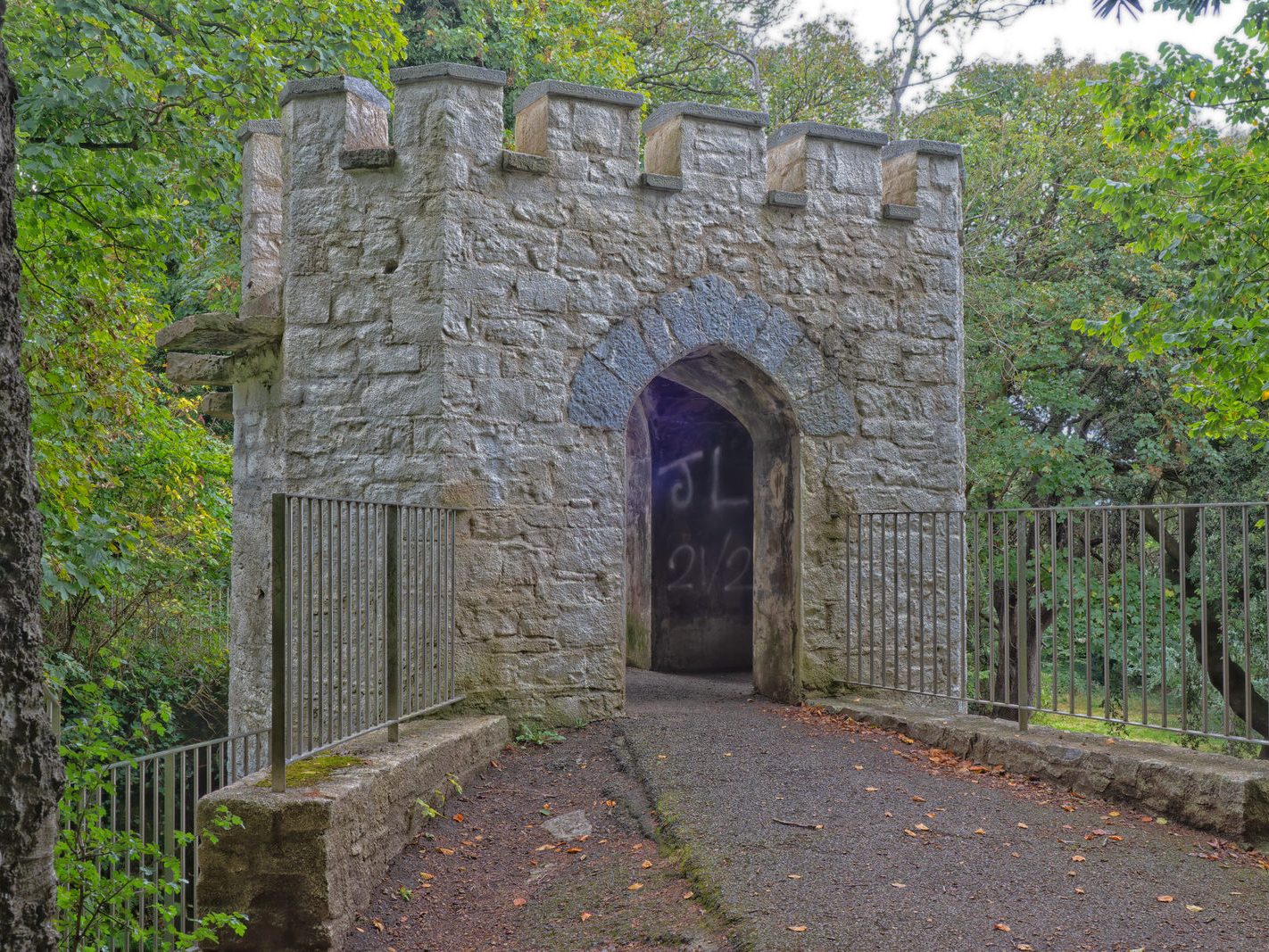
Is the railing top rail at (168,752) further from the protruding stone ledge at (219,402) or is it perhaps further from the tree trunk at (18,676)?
the protruding stone ledge at (219,402)

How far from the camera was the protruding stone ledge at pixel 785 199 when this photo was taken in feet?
23.1

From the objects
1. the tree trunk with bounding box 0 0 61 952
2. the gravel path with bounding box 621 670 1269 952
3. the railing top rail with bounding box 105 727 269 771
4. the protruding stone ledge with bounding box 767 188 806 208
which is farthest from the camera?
the protruding stone ledge with bounding box 767 188 806 208

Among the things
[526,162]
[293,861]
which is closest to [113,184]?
[526,162]

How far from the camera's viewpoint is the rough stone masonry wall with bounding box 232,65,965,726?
6297 mm

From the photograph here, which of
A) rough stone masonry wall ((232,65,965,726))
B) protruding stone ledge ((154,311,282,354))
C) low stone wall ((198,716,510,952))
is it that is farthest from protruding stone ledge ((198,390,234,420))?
low stone wall ((198,716,510,952))

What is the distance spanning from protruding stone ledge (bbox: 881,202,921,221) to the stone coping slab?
325cm

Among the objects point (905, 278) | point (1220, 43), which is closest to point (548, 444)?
point (905, 278)

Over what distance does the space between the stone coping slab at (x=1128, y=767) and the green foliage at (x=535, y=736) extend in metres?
1.93

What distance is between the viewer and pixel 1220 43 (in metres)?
8.62

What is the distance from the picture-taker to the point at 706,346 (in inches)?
271

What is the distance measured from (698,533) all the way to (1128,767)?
5561mm

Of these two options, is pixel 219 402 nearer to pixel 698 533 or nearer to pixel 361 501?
pixel 361 501

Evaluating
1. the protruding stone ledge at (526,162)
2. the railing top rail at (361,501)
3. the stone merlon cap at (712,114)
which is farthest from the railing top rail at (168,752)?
the stone merlon cap at (712,114)

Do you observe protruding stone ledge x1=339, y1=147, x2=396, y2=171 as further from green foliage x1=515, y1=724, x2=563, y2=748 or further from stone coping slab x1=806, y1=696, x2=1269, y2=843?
stone coping slab x1=806, y1=696, x2=1269, y2=843
